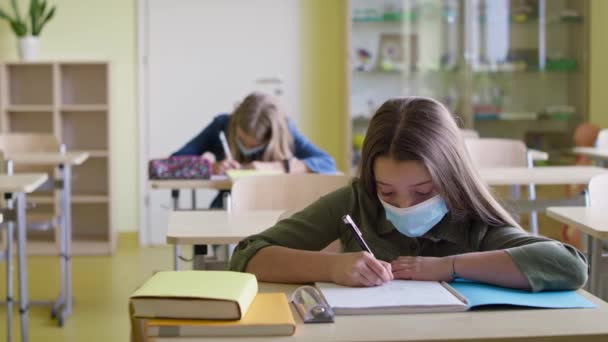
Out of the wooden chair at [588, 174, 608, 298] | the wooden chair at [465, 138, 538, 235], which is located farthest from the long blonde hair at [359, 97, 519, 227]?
the wooden chair at [465, 138, 538, 235]

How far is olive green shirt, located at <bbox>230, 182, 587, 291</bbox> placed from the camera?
6.15 feet

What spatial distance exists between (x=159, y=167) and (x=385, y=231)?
2.37 m

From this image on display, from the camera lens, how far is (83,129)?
6816 millimetres

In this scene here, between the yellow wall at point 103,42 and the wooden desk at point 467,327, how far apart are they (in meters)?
5.42

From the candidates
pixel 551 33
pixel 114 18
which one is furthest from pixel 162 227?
pixel 551 33

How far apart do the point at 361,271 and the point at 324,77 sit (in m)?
5.39

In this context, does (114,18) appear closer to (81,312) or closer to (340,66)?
(340,66)

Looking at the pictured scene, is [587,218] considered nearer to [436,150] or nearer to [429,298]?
[436,150]

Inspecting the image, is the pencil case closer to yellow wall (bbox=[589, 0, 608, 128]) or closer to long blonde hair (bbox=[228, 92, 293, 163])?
long blonde hair (bbox=[228, 92, 293, 163])

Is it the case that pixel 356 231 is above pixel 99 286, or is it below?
above

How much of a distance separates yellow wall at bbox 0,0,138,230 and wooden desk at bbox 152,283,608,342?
542 centimetres

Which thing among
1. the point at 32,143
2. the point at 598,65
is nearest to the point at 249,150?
the point at 32,143

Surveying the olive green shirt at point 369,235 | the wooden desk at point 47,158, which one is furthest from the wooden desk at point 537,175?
the wooden desk at point 47,158

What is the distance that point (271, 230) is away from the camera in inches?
76.7
